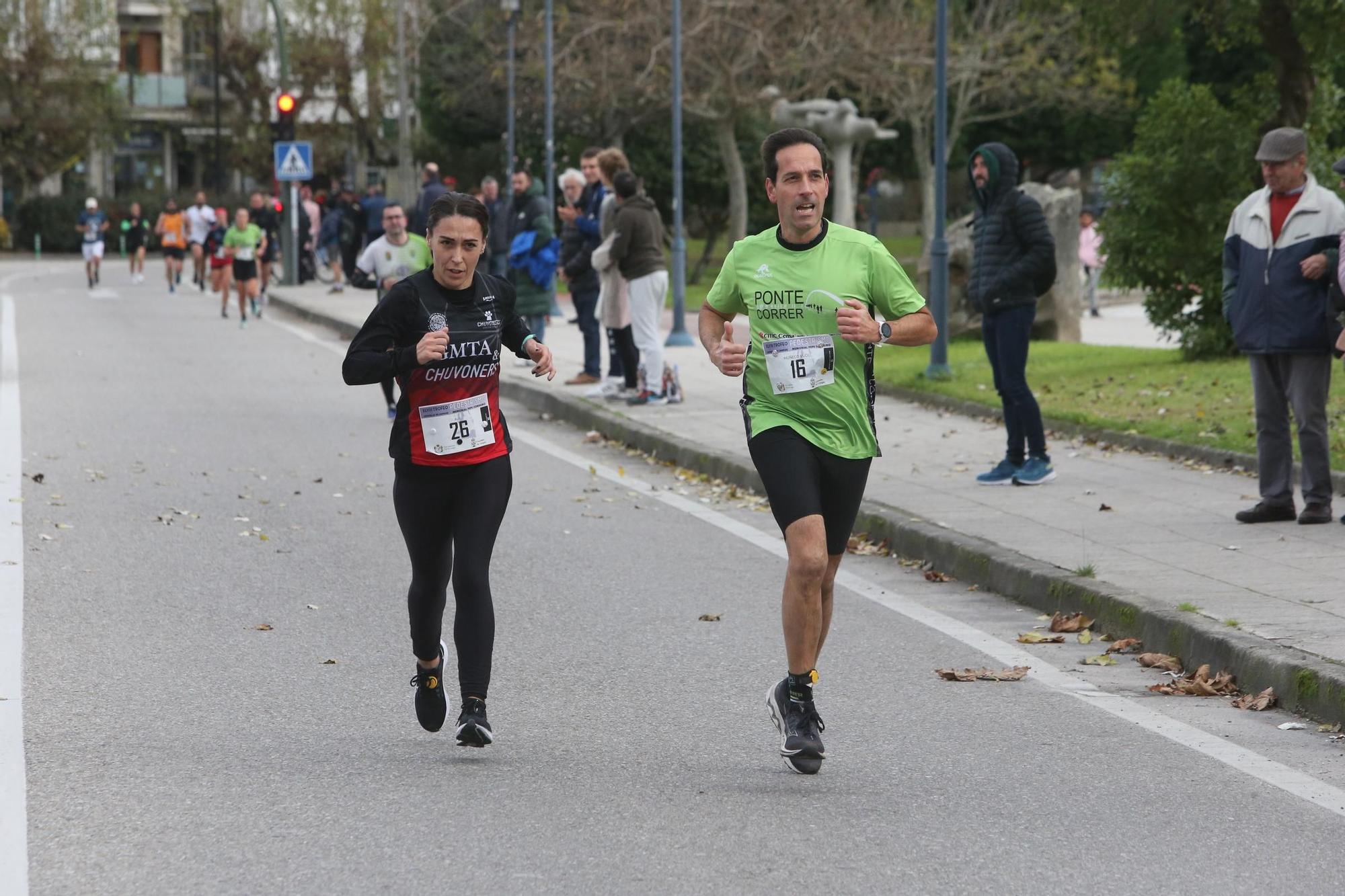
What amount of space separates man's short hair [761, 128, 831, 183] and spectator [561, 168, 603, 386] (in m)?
10.5

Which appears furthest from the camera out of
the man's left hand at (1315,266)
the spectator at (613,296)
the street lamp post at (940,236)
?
the street lamp post at (940,236)

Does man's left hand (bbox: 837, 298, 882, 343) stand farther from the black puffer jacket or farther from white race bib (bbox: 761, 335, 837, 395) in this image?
the black puffer jacket

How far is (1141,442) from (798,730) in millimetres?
7841

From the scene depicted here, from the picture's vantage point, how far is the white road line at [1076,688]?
5.74 m

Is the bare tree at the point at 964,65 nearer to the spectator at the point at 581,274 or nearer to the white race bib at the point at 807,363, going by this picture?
the spectator at the point at 581,274

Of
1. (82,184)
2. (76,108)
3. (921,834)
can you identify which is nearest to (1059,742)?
(921,834)

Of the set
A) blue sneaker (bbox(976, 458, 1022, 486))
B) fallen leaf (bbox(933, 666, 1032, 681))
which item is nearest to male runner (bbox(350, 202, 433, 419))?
blue sneaker (bbox(976, 458, 1022, 486))

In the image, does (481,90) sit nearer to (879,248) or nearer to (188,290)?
(188,290)

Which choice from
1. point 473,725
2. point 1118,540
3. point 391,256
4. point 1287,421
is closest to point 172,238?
point 391,256

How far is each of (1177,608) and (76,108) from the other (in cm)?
6421

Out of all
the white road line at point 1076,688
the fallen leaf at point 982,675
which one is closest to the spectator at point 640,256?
the white road line at point 1076,688

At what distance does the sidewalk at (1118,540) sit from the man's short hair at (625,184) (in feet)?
5.84

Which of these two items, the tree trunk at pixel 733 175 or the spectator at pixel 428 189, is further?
the tree trunk at pixel 733 175

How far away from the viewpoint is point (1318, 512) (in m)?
9.88
